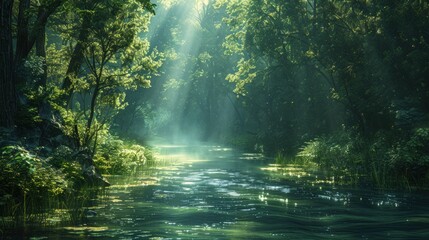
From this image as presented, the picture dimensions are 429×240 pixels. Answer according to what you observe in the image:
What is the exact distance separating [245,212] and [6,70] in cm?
913

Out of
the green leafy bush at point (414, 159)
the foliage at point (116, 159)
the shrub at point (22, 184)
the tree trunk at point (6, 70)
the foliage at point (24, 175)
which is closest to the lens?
the shrub at point (22, 184)

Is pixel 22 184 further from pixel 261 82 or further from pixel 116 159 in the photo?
pixel 261 82

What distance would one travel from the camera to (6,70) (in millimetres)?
16141

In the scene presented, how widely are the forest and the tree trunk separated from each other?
0.12 ft

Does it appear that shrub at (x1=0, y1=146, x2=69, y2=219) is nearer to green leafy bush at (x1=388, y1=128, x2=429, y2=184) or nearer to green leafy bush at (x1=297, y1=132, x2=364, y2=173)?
green leafy bush at (x1=388, y1=128, x2=429, y2=184)

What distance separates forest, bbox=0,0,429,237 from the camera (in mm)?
16250

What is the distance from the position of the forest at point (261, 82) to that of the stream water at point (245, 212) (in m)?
1.63

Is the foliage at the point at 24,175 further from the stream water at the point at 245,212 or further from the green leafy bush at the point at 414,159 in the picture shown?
the green leafy bush at the point at 414,159

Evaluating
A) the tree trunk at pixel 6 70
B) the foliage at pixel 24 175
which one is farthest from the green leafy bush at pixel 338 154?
the tree trunk at pixel 6 70

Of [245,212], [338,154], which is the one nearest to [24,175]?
[245,212]

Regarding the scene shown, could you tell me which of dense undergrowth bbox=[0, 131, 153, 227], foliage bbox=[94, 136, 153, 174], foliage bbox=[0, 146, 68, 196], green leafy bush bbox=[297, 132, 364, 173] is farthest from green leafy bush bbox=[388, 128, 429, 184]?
foliage bbox=[0, 146, 68, 196]

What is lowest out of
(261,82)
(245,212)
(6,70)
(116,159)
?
(245,212)

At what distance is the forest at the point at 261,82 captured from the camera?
640 inches

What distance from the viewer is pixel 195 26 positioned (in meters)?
71.3
